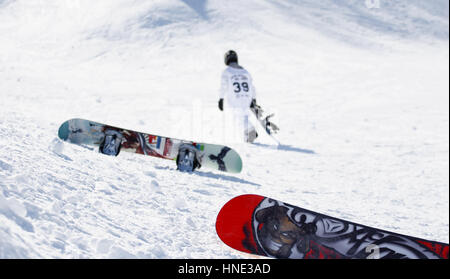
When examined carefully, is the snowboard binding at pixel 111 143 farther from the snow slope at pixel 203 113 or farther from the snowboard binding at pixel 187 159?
the snowboard binding at pixel 187 159

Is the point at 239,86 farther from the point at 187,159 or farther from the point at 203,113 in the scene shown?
the point at 187,159

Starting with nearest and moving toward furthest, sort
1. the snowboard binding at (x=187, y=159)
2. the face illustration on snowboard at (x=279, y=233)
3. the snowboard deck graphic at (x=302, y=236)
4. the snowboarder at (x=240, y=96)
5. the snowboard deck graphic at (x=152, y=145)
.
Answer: the snowboard deck graphic at (x=302, y=236), the face illustration on snowboard at (x=279, y=233), the snowboard binding at (x=187, y=159), the snowboard deck graphic at (x=152, y=145), the snowboarder at (x=240, y=96)

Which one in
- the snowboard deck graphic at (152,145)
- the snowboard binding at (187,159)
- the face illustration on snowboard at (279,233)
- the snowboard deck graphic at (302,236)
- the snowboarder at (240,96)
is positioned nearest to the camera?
the snowboard deck graphic at (302,236)

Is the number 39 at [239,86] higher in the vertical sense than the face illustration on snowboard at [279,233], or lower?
higher

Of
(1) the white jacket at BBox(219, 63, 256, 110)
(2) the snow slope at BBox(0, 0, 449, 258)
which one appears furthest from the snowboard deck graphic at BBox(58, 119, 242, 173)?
(1) the white jacket at BBox(219, 63, 256, 110)

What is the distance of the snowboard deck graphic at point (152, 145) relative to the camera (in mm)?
6008

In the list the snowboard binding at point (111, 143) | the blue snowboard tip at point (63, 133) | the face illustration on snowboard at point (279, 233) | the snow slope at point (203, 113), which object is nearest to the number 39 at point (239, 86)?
the snow slope at point (203, 113)

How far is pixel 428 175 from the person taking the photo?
830cm

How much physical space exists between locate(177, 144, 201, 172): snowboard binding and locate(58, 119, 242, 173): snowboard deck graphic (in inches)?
3.0

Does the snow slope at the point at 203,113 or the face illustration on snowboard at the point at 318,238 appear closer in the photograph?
the face illustration on snowboard at the point at 318,238

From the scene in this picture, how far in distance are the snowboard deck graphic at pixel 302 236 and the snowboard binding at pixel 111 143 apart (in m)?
2.67

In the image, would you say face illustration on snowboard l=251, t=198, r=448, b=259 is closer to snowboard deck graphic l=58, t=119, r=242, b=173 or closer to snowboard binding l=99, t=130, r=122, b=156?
snowboard deck graphic l=58, t=119, r=242, b=173

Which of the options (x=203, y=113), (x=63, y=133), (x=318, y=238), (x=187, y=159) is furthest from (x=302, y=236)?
(x=203, y=113)

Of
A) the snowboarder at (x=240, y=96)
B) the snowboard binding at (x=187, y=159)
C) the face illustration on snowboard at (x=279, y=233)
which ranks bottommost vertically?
the face illustration on snowboard at (x=279, y=233)
